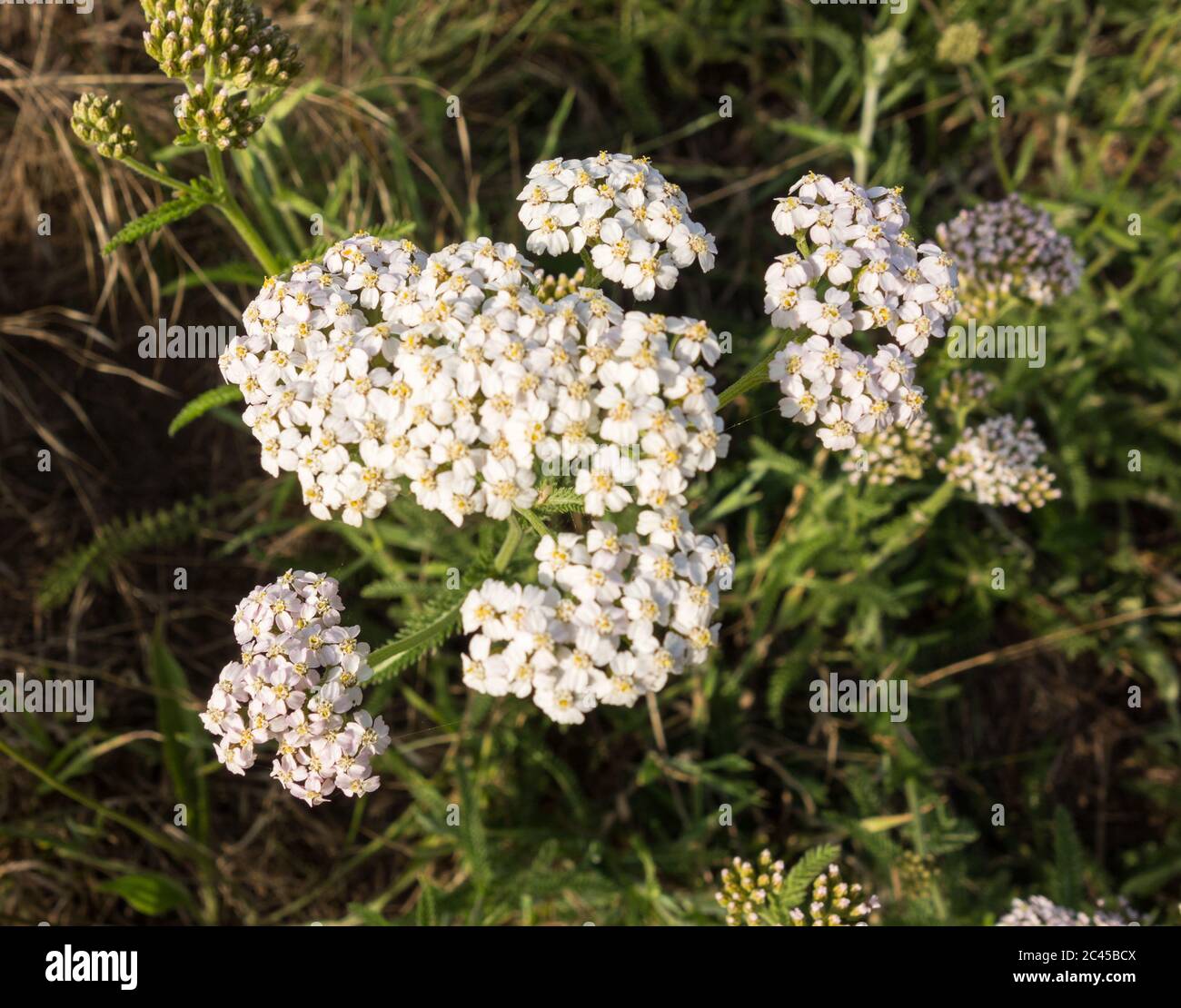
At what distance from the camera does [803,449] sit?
25.0ft

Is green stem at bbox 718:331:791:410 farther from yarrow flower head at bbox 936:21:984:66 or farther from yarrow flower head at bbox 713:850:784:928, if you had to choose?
yarrow flower head at bbox 936:21:984:66

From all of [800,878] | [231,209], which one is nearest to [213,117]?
[231,209]

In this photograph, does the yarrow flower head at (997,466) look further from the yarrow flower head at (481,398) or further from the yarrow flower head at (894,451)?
the yarrow flower head at (481,398)

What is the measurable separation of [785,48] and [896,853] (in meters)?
6.76

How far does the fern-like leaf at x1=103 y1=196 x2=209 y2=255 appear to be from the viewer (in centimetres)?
441

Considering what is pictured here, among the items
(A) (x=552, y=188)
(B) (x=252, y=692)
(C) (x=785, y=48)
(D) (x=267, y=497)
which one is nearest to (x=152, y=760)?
(D) (x=267, y=497)

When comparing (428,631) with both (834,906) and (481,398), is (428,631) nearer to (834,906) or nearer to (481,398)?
(481,398)

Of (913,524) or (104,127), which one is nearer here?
(104,127)

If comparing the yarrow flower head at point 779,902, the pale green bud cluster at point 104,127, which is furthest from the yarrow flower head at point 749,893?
the pale green bud cluster at point 104,127

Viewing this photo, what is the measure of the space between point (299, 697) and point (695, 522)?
136 inches

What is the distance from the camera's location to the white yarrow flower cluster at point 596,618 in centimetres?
380

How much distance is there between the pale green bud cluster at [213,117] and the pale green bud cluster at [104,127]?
0.28m

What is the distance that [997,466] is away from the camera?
573 cm

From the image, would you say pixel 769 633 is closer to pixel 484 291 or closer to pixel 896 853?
pixel 896 853
